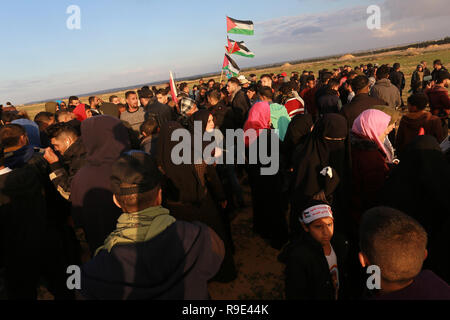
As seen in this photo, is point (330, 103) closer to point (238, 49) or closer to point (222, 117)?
point (222, 117)

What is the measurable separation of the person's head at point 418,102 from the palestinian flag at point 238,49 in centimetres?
806

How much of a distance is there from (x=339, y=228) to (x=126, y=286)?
9.47ft

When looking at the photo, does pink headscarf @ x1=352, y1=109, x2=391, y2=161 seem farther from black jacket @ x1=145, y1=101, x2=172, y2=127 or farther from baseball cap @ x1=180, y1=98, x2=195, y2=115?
black jacket @ x1=145, y1=101, x2=172, y2=127

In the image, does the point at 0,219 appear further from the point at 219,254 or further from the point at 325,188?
the point at 325,188

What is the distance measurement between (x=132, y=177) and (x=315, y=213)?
1.59m

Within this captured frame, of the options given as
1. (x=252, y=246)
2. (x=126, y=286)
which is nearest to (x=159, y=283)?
(x=126, y=286)

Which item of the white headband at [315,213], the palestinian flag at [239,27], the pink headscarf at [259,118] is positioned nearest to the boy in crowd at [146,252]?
the white headband at [315,213]

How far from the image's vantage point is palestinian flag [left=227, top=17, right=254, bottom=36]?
1146 cm

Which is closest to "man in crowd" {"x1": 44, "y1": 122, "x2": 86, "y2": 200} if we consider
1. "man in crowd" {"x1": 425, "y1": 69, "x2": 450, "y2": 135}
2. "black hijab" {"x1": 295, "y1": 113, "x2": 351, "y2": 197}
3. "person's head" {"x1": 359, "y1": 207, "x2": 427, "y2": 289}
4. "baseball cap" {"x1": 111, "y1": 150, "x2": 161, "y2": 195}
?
"baseball cap" {"x1": 111, "y1": 150, "x2": 161, "y2": 195}

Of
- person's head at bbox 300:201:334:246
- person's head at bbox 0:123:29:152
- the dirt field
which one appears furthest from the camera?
the dirt field

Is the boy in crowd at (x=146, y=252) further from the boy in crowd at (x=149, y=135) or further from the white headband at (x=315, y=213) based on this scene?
the boy in crowd at (x=149, y=135)

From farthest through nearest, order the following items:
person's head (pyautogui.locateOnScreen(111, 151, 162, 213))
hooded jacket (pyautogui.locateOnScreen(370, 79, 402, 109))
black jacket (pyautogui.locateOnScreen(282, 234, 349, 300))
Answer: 1. hooded jacket (pyautogui.locateOnScreen(370, 79, 402, 109))
2. black jacket (pyautogui.locateOnScreen(282, 234, 349, 300))
3. person's head (pyautogui.locateOnScreen(111, 151, 162, 213))

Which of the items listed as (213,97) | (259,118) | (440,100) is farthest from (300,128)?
(440,100)

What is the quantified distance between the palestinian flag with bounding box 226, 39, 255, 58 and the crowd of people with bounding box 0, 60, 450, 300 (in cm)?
761
